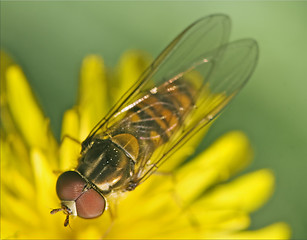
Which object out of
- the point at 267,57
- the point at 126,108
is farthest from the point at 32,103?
the point at 267,57

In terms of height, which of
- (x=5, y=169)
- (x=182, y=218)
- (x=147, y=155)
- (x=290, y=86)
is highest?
(x=290, y=86)

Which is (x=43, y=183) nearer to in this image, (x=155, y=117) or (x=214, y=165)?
(x=155, y=117)

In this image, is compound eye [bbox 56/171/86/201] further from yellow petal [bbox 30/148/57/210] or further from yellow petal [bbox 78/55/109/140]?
yellow petal [bbox 78/55/109/140]

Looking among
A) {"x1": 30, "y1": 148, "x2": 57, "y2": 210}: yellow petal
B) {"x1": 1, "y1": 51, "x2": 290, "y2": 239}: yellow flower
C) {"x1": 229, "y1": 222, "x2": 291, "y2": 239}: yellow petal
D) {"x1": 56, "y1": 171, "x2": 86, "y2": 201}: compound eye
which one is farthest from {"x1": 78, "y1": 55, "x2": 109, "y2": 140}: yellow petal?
{"x1": 229, "y1": 222, "x2": 291, "y2": 239}: yellow petal

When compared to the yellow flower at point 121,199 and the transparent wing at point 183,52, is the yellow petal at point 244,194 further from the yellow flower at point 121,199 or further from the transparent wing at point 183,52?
the transparent wing at point 183,52

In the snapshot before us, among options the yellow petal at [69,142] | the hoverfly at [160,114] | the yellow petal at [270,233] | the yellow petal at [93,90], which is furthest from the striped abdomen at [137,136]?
the yellow petal at [270,233]

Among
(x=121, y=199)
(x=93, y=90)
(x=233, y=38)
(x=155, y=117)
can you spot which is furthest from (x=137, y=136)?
(x=233, y=38)

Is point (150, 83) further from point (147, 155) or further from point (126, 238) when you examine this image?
point (126, 238)
